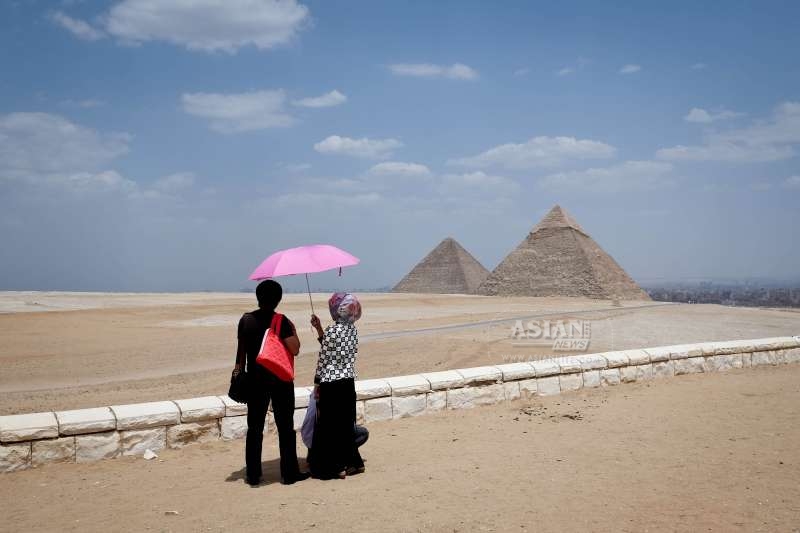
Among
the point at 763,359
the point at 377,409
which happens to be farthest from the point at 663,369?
the point at 377,409

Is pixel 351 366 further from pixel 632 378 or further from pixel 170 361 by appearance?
pixel 170 361

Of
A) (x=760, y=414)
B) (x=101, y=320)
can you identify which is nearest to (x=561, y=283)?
(x=101, y=320)

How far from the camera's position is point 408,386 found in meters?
6.64

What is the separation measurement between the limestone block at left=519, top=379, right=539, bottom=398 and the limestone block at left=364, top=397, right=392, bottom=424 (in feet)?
6.15

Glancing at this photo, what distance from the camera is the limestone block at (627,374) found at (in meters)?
8.48

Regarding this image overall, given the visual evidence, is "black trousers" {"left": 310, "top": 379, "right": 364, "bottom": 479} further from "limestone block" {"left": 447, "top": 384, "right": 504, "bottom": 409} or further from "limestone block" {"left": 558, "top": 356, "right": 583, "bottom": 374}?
"limestone block" {"left": 558, "top": 356, "right": 583, "bottom": 374}

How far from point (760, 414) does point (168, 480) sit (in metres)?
6.02

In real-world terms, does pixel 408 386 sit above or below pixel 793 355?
above

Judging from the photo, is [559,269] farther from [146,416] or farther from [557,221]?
[146,416]

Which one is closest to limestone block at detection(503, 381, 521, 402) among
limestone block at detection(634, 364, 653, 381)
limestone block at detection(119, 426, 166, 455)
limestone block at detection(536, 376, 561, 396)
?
limestone block at detection(536, 376, 561, 396)

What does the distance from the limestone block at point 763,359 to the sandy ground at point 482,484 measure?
369 cm

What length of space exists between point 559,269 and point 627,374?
47.3m

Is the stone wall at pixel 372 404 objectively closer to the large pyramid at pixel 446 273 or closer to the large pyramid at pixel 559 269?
the large pyramid at pixel 559 269

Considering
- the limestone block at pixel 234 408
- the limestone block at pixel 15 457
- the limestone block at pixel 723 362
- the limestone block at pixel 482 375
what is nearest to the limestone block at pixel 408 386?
the limestone block at pixel 482 375
